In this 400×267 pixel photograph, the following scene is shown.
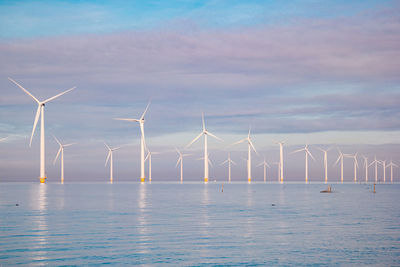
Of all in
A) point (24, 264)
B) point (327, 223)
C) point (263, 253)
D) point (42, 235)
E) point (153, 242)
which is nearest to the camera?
point (24, 264)

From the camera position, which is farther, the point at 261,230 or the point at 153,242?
the point at 261,230

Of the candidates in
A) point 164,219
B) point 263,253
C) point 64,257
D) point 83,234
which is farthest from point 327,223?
point 64,257

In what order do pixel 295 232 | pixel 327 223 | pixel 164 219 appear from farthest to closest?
pixel 164 219
pixel 327 223
pixel 295 232

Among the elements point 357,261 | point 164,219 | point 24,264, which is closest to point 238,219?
point 164,219

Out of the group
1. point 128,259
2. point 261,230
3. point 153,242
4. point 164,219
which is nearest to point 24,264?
point 128,259

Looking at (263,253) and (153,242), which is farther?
(153,242)

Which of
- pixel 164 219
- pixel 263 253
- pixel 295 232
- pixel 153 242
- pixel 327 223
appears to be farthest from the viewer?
pixel 164 219

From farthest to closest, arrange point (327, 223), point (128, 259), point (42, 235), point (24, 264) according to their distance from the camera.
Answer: point (327, 223) < point (42, 235) < point (128, 259) < point (24, 264)

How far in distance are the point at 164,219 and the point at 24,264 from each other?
97.5 ft

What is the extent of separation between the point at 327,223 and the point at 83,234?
26.2 metres

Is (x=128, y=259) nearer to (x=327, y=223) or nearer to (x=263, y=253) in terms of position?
(x=263, y=253)

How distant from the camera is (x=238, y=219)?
195 ft

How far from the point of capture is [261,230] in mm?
47906

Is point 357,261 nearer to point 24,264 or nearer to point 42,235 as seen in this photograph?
point 24,264
